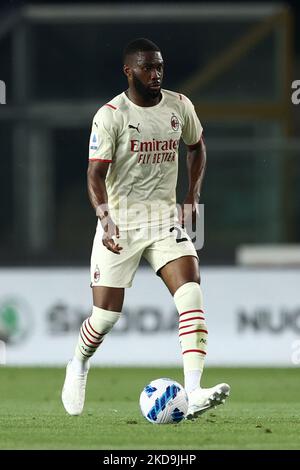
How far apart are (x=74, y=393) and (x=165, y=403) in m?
0.99

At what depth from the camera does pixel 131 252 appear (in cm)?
924

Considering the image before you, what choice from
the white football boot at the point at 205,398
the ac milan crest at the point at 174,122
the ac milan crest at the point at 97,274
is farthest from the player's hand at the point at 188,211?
the white football boot at the point at 205,398

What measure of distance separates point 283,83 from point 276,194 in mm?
2251

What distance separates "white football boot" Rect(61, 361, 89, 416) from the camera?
9578 millimetres

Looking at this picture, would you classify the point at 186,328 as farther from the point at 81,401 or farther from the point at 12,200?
the point at 12,200

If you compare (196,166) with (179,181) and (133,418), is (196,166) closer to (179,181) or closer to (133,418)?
(133,418)

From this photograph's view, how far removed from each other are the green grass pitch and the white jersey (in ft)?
4.44

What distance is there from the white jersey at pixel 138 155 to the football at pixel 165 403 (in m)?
1.09

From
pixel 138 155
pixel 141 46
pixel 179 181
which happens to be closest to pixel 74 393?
pixel 138 155

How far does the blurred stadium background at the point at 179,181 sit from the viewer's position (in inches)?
618

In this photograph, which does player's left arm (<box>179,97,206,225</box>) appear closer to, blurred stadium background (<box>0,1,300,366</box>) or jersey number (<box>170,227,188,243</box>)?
jersey number (<box>170,227,188,243</box>)

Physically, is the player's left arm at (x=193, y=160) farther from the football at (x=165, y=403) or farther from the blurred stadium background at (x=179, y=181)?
the blurred stadium background at (x=179, y=181)

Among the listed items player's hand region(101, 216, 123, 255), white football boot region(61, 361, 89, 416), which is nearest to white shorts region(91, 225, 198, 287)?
player's hand region(101, 216, 123, 255)

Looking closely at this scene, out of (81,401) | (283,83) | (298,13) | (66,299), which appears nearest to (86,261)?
(66,299)
